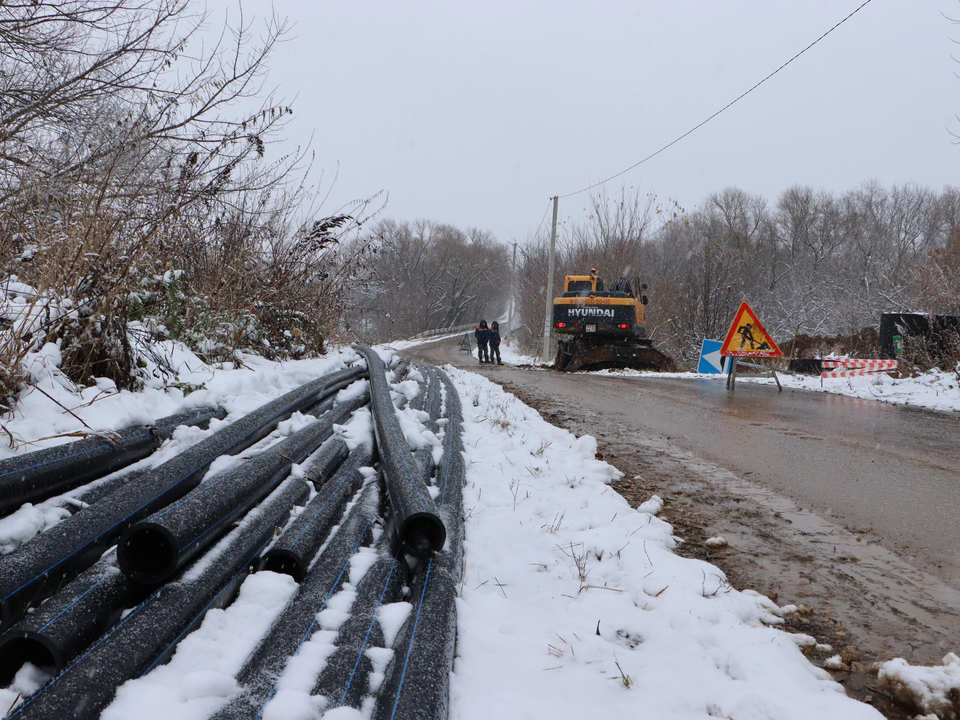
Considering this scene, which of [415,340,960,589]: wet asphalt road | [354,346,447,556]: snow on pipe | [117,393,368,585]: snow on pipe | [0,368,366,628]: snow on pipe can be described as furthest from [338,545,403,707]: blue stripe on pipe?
[415,340,960,589]: wet asphalt road

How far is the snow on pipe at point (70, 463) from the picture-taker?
2609mm

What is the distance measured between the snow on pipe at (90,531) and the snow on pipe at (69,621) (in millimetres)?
95

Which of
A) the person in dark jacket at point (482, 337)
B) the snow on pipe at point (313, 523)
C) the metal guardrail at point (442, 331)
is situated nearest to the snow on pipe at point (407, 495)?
the snow on pipe at point (313, 523)

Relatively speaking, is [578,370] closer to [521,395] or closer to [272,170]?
[521,395]

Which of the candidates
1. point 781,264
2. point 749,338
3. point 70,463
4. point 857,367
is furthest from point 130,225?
point 781,264

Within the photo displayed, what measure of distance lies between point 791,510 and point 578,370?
14.7m

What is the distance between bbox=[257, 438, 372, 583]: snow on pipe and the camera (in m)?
2.63

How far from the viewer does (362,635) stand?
216 cm

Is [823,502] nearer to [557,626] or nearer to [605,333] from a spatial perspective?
[557,626]

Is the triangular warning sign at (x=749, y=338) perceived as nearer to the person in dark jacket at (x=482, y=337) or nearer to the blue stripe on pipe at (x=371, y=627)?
the blue stripe on pipe at (x=371, y=627)

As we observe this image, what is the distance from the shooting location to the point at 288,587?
2.51 metres

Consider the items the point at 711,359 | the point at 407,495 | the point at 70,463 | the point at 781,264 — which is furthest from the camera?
the point at 781,264

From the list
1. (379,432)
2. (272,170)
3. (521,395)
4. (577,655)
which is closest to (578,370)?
(521,395)

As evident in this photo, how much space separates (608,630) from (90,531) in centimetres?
203
